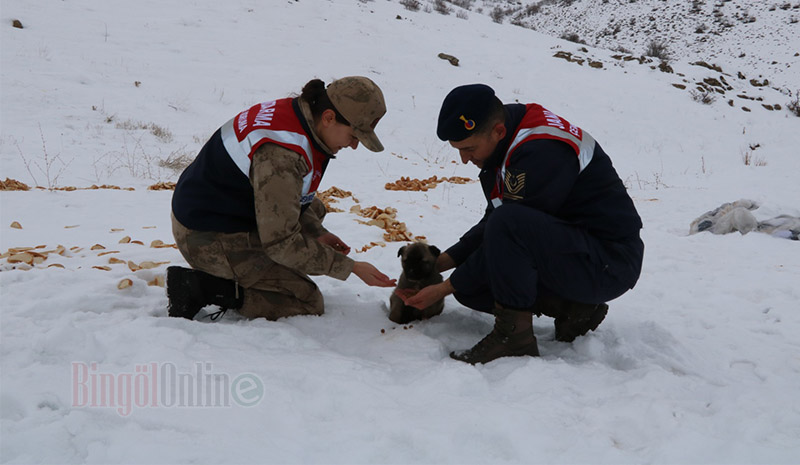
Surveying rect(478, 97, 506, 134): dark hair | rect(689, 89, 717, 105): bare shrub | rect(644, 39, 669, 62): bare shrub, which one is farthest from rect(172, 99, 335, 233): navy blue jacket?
rect(644, 39, 669, 62): bare shrub

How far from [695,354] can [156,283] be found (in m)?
3.19

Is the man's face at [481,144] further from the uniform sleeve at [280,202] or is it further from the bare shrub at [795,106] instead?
the bare shrub at [795,106]

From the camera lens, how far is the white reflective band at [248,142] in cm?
232

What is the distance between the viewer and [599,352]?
2561mm

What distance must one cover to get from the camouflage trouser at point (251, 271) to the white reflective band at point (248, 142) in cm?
47

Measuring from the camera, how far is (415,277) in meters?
3.03

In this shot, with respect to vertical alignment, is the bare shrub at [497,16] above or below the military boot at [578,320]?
above

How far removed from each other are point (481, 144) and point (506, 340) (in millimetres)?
995

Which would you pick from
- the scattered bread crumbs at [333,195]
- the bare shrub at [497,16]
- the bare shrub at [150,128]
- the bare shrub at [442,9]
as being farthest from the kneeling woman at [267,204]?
the bare shrub at [497,16]

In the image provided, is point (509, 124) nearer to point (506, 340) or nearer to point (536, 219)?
point (536, 219)

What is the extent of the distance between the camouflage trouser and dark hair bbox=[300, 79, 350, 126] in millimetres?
781

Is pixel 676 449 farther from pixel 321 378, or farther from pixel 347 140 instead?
pixel 347 140

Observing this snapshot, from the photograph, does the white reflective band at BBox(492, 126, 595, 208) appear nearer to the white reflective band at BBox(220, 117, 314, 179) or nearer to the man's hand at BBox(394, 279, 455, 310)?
the man's hand at BBox(394, 279, 455, 310)

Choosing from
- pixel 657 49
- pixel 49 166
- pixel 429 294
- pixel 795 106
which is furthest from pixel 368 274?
pixel 657 49
